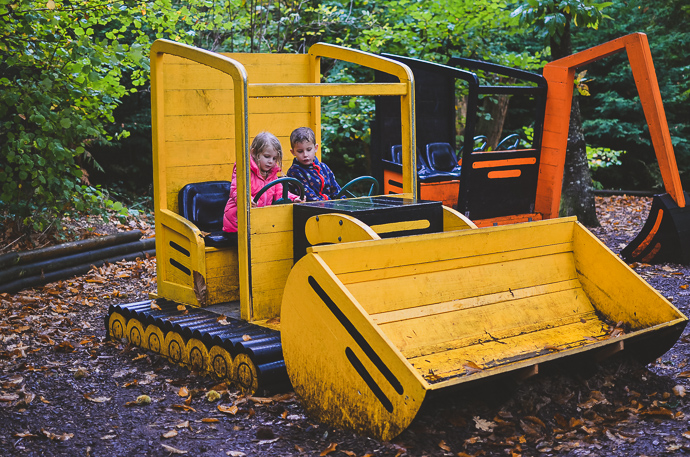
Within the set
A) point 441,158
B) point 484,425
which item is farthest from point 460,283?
point 441,158

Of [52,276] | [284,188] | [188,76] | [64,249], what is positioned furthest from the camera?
[64,249]

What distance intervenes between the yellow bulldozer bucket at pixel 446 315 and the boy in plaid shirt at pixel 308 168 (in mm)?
1598

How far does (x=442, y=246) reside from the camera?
4148mm

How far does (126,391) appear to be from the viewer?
4.68m

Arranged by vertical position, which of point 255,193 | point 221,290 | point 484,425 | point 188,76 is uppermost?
point 188,76

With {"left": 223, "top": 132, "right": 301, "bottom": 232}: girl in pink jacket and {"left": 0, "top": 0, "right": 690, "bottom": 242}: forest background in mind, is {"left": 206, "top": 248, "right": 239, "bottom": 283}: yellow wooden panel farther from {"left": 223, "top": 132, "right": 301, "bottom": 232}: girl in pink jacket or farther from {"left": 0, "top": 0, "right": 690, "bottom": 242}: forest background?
{"left": 0, "top": 0, "right": 690, "bottom": 242}: forest background

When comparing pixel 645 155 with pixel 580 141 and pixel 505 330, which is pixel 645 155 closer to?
pixel 580 141

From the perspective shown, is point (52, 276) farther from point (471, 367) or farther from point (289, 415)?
point (471, 367)

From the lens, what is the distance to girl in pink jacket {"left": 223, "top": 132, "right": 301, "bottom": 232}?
5.12 metres

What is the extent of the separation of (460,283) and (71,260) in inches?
224

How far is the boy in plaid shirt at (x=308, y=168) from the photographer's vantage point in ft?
17.8

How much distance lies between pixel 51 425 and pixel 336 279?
2017 millimetres

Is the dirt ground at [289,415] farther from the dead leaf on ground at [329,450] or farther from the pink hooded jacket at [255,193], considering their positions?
the pink hooded jacket at [255,193]

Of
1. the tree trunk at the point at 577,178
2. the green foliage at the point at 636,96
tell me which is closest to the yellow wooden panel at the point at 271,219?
the tree trunk at the point at 577,178
